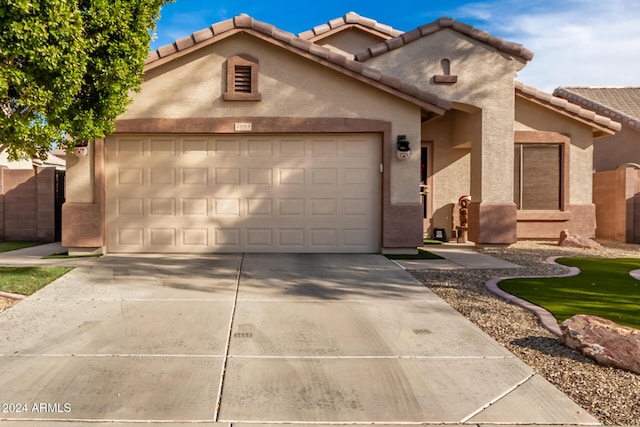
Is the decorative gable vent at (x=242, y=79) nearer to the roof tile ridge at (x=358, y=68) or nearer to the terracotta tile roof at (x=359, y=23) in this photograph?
the roof tile ridge at (x=358, y=68)

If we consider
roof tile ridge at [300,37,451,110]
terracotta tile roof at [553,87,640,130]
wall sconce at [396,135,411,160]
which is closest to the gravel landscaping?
wall sconce at [396,135,411,160]

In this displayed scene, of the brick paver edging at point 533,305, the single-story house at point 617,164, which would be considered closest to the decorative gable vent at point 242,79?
the brick paver edging at point 533,305

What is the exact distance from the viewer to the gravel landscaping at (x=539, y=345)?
3766mm

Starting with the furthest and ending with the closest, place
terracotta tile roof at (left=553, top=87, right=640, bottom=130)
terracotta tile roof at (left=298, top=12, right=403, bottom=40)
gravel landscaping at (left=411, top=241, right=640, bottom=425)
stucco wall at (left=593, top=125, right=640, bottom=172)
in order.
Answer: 1. terracotta tile roof at (left=553, top=87, right=640, bottom=130)
2. stucco wall at (left=593, top=125, right=640, bottom=172)
3. terracotta tile roof at (left=298, top=12, right=403, bottom=40)
4. gravel landscaping at (left=411, top=241, right=640, bottom=425)

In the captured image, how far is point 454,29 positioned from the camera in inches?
487

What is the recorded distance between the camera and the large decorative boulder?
4352mm

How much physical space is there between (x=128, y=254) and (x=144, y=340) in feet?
20.4

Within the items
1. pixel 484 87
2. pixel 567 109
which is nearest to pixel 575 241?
pixel 567 109

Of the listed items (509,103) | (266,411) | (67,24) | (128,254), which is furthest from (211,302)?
(509,103)

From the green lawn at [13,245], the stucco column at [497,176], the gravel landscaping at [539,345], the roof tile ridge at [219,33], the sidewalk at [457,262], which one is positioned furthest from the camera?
the stucco column at [497,176]

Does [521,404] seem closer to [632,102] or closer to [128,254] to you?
[128,254]

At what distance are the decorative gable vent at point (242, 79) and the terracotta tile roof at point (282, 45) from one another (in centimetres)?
57

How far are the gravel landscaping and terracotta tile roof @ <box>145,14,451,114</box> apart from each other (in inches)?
169

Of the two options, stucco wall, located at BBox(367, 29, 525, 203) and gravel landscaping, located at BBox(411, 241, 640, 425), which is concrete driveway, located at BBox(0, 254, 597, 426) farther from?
stucco wall, located at BBox(367, 29, 525, 203)
